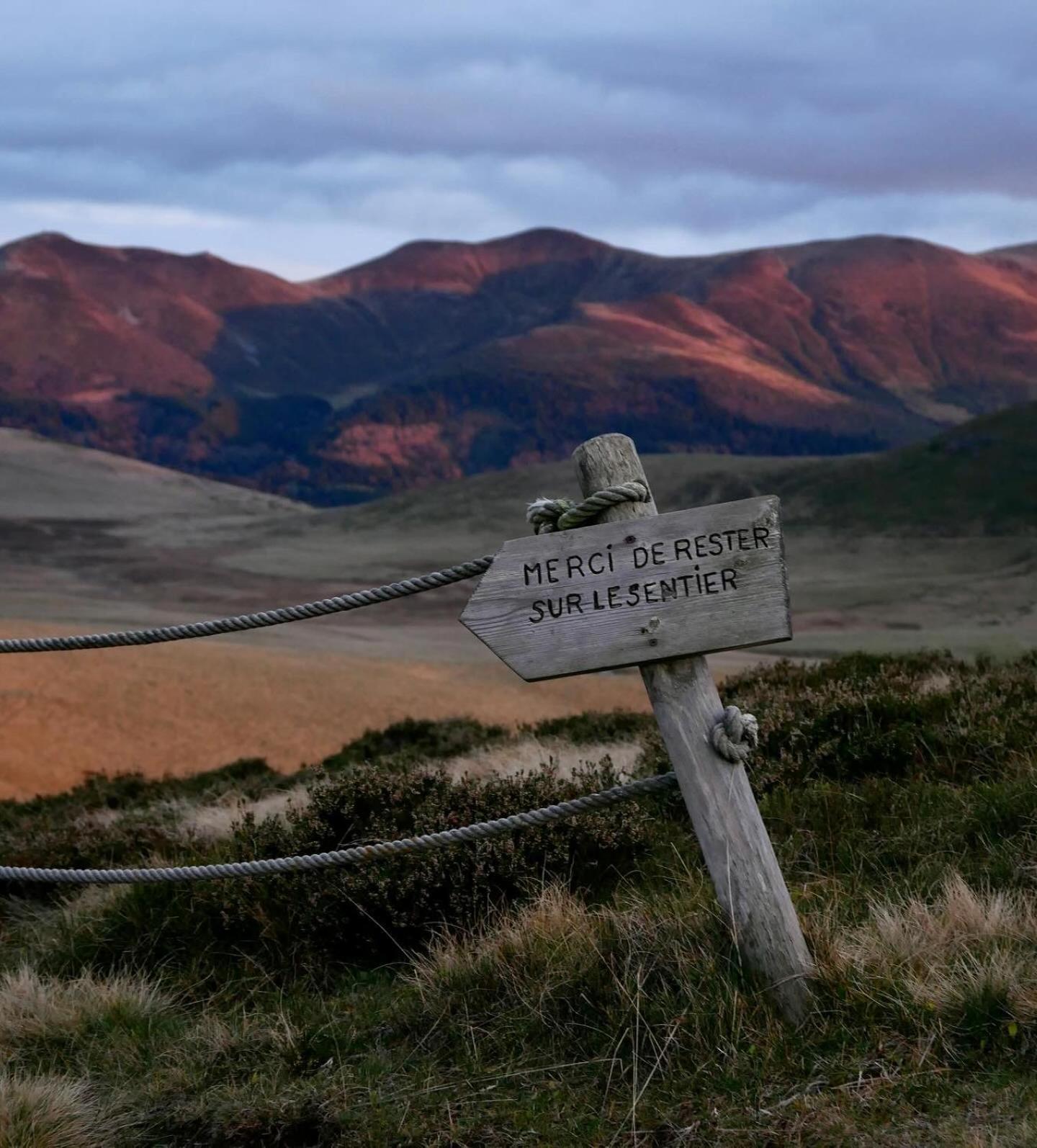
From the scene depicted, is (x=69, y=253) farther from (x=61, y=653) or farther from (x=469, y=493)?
(x=61, y=653)

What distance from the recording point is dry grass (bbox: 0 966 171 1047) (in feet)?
12.5

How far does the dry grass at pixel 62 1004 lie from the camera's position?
380 cm

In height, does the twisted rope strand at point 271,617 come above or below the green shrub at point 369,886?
above

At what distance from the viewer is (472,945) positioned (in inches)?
157

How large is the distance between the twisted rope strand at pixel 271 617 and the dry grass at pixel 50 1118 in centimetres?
122

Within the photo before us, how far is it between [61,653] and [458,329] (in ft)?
439

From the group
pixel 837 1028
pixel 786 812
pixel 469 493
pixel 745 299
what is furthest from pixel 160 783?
pixel 745 299

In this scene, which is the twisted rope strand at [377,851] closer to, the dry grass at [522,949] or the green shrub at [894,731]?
the dry grass at [522,949]

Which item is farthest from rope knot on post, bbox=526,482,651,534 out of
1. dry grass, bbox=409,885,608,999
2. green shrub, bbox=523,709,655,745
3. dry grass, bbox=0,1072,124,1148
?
green shrub, bbox=523,709,655,745

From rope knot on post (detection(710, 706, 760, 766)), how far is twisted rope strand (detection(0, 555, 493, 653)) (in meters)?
0.73

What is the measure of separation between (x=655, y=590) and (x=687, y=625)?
0.12 m

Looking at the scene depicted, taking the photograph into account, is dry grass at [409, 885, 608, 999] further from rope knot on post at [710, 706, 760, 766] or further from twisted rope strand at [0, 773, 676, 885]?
rope knot on post at [710, 706, 760, 766]

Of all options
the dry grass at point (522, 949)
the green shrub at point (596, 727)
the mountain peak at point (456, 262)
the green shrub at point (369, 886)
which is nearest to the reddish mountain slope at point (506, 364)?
the mountain peak at point (456, 262)

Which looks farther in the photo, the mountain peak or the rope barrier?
the mountain peak
